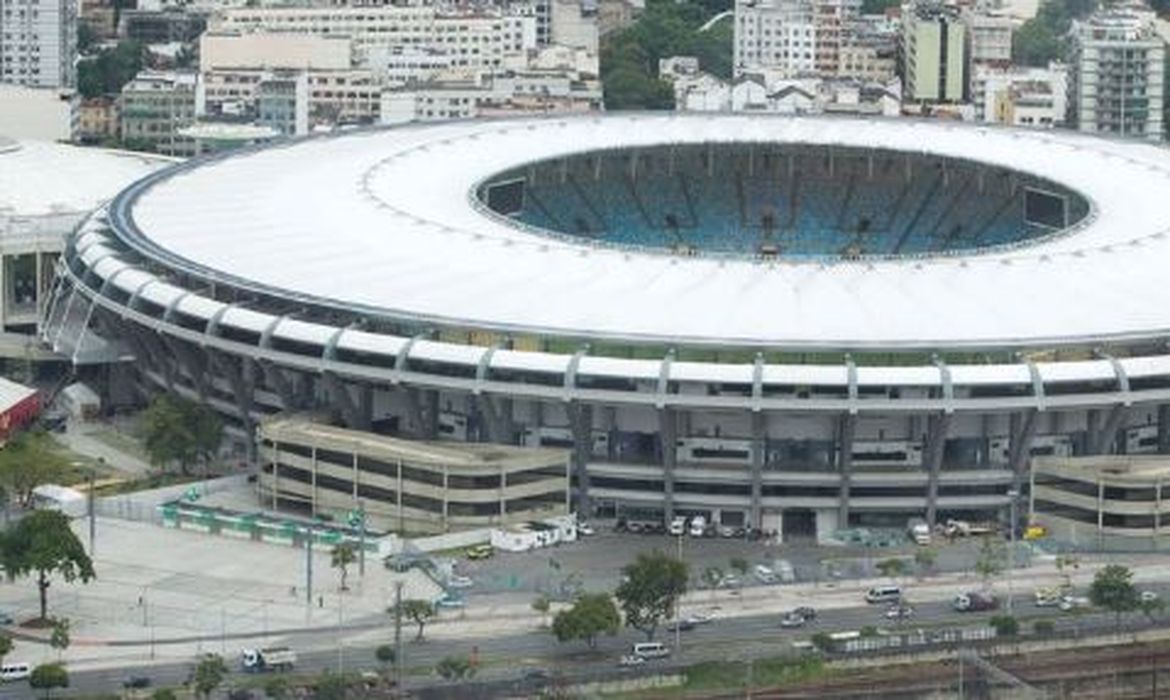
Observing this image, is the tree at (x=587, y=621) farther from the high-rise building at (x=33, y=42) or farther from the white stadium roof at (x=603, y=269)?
the high-rise building at (x=33, y=42)

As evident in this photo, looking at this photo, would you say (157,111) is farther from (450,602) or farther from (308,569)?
(450,602)

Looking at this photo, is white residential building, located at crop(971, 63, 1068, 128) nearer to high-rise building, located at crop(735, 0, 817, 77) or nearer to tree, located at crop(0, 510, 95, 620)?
high-rise building, located at crop(735, 0, 817, 77)

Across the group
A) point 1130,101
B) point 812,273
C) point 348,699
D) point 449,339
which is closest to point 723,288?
point 812,273

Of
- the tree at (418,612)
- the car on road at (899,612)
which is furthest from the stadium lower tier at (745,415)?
the tree at (418,612)

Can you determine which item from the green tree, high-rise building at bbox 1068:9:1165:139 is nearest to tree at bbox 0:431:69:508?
the green tree

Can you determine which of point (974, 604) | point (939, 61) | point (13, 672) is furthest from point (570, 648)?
point (939, 61)

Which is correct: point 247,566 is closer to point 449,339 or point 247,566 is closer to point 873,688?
point 449,339
